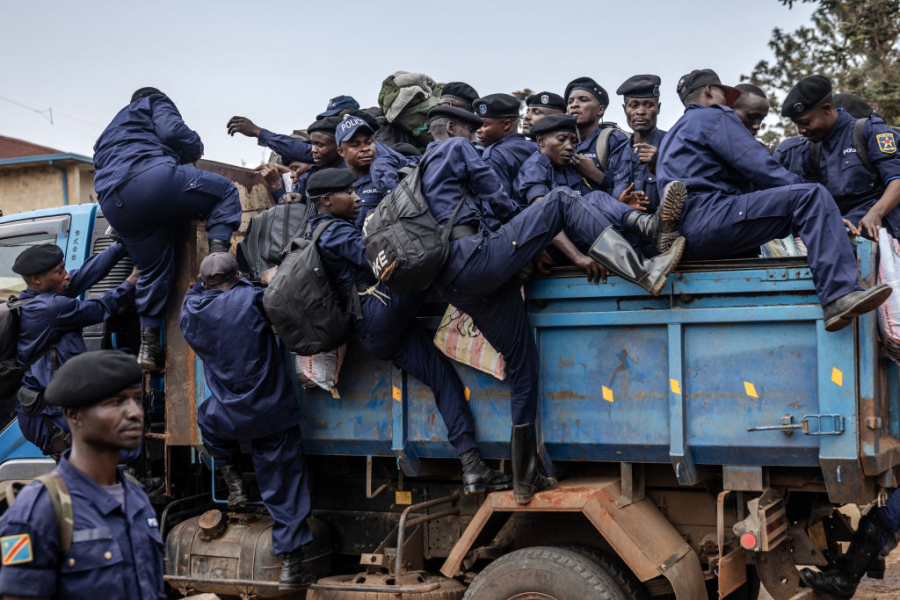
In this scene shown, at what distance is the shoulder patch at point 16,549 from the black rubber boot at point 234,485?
2863mm

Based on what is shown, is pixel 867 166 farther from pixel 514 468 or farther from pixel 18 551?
pixel 18 551

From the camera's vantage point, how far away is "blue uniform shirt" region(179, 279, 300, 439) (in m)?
4.78

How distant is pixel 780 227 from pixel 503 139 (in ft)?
5.91

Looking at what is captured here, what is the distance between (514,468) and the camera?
4230mm

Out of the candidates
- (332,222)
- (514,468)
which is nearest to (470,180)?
(332,222)

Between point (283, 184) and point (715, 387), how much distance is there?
369 centimetres

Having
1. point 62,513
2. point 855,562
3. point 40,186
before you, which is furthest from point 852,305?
point 40,186

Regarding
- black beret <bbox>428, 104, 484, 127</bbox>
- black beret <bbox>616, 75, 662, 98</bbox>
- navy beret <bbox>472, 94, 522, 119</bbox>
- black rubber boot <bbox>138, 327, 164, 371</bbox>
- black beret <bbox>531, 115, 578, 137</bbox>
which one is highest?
black beret <bbox>616, 75, 662, 98</bbox>

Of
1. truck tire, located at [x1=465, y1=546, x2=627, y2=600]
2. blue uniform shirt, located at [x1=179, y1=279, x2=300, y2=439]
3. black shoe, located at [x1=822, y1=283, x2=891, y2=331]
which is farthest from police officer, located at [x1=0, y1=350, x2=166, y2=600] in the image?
black shoe, located at [x1=822, y1=283, x2=891, y2=331]

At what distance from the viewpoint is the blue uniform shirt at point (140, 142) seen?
5.41m

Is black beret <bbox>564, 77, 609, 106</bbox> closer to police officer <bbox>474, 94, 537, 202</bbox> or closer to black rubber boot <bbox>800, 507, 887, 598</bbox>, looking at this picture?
police officer <bbox>474, 94, 537, 202</bbox>

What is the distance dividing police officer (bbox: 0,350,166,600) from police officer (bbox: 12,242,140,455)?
2925 mm

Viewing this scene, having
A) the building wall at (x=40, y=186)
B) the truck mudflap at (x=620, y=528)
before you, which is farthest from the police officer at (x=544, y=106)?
the building wall at (x=40, y=186)

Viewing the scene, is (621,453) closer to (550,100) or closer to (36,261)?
(550,100)
